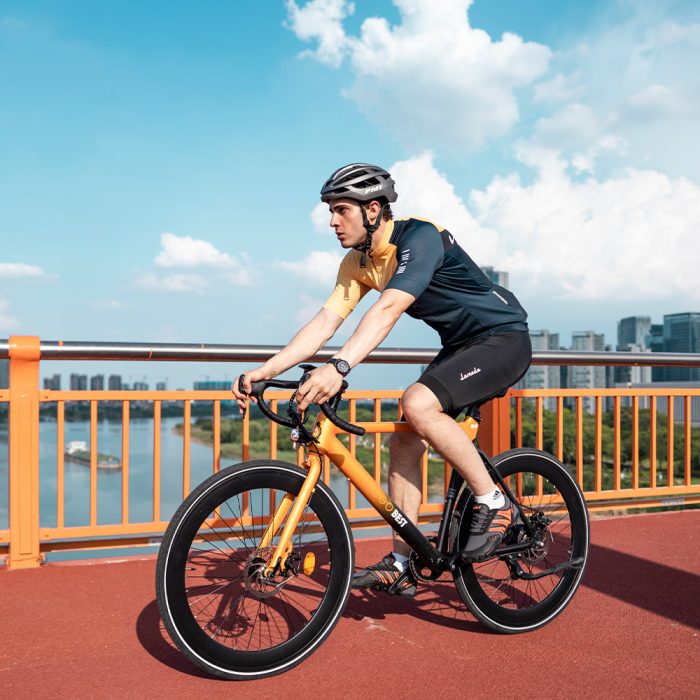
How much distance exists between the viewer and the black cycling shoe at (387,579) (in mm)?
3105

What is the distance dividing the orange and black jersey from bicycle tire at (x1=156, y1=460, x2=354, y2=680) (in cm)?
96

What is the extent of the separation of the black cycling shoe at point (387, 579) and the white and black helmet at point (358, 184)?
1.58 metres

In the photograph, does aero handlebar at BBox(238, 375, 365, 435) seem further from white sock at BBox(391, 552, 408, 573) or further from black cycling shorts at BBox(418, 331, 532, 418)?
white sock at BBox(391, 552, 408, 573)

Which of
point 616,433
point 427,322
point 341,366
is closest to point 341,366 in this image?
point 341,366

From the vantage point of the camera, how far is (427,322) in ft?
11.1

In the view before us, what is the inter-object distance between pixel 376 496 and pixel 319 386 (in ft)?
2.19

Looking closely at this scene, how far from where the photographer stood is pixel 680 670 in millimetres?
2992

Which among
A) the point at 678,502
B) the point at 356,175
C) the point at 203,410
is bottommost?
the point at 678,502

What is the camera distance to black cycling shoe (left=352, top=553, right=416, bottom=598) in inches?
122

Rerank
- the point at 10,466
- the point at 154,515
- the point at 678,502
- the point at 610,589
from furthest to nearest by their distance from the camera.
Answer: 1. the point at 678,502
2. the point at 154,515
3. the point at 10,466
4. the point at 610,589

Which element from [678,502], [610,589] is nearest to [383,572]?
[610,589]

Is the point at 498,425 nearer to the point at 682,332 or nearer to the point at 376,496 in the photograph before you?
the point at 376,496

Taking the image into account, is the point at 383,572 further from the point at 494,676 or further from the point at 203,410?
the point at 203,410

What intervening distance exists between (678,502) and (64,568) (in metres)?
5.16
